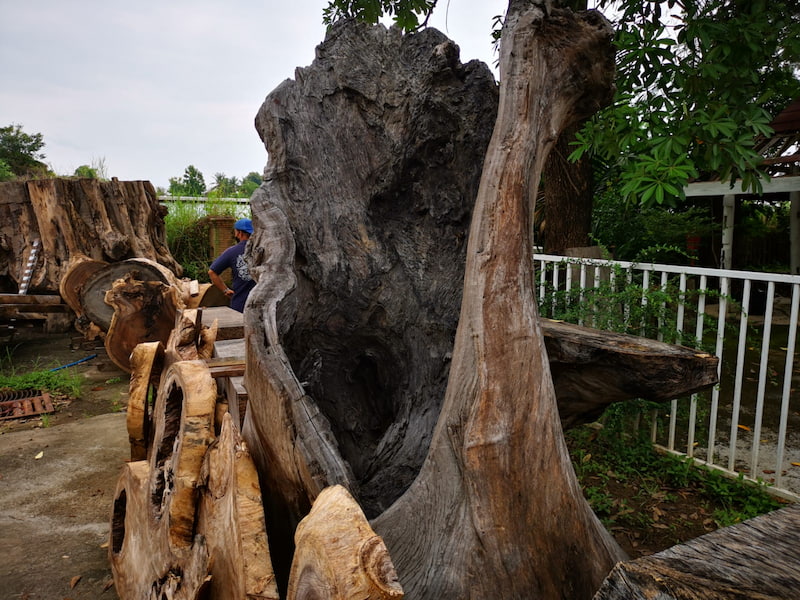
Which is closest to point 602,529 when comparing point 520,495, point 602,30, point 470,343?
point 520,495

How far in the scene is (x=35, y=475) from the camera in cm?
369

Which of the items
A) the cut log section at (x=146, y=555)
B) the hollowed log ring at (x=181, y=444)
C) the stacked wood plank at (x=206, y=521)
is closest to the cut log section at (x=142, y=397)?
the stacked wood plank at (x=206, y=521)

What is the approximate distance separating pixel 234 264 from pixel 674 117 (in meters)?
3.63

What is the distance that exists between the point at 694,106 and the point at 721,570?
9.22ft

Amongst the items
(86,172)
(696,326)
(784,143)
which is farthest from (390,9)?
(86,172)

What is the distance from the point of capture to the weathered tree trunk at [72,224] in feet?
21.2

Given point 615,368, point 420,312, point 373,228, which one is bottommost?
point 615,368

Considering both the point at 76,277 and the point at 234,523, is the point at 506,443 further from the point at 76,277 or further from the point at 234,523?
the point at 76,277

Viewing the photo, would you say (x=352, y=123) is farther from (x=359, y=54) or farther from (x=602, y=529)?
(x=602, y=529)

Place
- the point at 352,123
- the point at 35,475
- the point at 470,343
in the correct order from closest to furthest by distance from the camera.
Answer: the point at 470,343, the point at 352,123, the point at 35,475

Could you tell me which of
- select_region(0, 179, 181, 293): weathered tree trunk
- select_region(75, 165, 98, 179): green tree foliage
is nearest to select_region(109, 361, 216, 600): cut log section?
select_region(0, 179, 181, 293): weathered tree trunk

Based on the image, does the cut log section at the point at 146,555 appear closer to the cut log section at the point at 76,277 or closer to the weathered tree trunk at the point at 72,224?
the cut log section at the point at 76,277

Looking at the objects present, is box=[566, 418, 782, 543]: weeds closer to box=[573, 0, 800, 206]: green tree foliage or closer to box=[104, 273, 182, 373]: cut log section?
box=[573, 0, 800, 206]: green tree foliage

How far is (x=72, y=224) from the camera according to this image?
6469 millimetres
